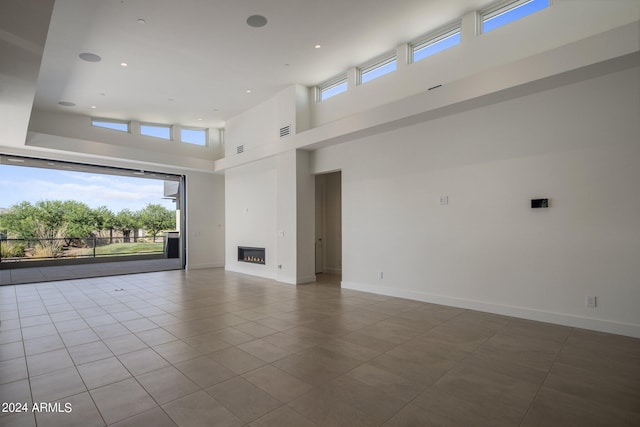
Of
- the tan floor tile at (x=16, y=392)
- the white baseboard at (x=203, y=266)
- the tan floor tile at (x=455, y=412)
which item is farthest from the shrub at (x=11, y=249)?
the tan floor tile at (x=455, y=412)

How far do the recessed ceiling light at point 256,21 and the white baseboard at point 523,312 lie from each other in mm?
4943

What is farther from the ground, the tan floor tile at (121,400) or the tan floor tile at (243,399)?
the tan floor tile at (121,400)

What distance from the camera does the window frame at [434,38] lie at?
16.8ft

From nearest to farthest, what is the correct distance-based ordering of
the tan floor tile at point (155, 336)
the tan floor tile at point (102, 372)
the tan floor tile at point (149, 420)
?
the tan floor tile at point (149, 420)
the tan floor tile at point (102, 372)
the tan floor tile at point (155, 336)

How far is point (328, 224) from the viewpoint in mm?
8797

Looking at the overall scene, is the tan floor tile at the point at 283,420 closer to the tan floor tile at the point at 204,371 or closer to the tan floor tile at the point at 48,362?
the tan floor tile at the point at 204,371

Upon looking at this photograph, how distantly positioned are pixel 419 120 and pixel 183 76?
15.8ft

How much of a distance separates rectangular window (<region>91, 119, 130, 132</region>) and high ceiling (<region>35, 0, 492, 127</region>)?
27.1 inches

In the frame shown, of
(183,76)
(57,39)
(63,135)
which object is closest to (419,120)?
(183,76)

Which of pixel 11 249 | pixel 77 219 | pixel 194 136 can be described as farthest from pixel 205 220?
pixel 11 249

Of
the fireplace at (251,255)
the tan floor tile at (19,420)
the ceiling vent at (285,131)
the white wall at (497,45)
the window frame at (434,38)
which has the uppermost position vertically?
the window frame at (434,38)

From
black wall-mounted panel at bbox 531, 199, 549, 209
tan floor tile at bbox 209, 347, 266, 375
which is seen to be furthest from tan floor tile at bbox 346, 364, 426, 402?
black wall-mounted panel at bbox 531, 199, 549, 209

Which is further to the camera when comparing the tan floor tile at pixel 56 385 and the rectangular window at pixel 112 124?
the rectangular window at pixel 112 124

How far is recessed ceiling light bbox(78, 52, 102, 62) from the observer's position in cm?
548
